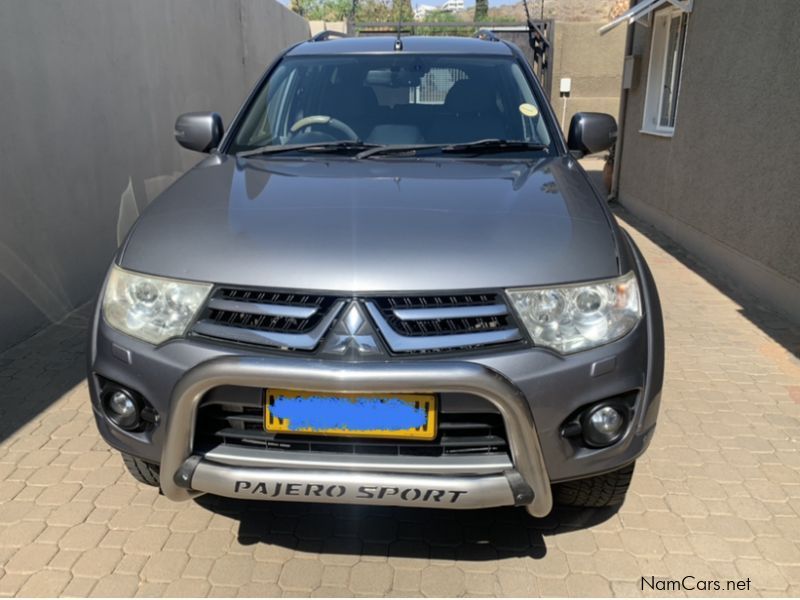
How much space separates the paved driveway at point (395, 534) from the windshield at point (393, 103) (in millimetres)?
1623

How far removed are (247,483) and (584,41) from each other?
17.4 m

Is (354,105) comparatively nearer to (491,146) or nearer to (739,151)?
(491,146)

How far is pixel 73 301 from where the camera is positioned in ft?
16.2

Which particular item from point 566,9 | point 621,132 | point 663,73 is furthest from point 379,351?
point 566,9

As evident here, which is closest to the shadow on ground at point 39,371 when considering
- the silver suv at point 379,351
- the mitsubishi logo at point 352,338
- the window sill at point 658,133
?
the silver suv at point 379,351

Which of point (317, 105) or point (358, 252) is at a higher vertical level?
point (317, 105)

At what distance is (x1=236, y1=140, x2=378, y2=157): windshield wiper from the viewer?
3070 mm

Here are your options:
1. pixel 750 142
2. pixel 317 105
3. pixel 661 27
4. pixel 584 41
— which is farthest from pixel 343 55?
pixel 584 41

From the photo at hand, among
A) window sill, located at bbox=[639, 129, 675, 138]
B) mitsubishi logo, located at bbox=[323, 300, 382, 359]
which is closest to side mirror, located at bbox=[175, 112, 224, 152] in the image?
mitsubishi logo, located at bbox=[323, 300, 382, 359]

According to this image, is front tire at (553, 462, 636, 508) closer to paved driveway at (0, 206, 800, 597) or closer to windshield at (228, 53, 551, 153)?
→ paved driveway at (0, 206, 800, 597)

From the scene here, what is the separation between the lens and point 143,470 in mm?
2512

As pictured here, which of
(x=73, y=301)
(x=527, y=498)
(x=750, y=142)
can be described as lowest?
(x=73, y=301)

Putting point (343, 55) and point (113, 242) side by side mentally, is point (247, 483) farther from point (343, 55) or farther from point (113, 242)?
point (113, 242)

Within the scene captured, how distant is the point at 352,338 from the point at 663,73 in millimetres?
8022
